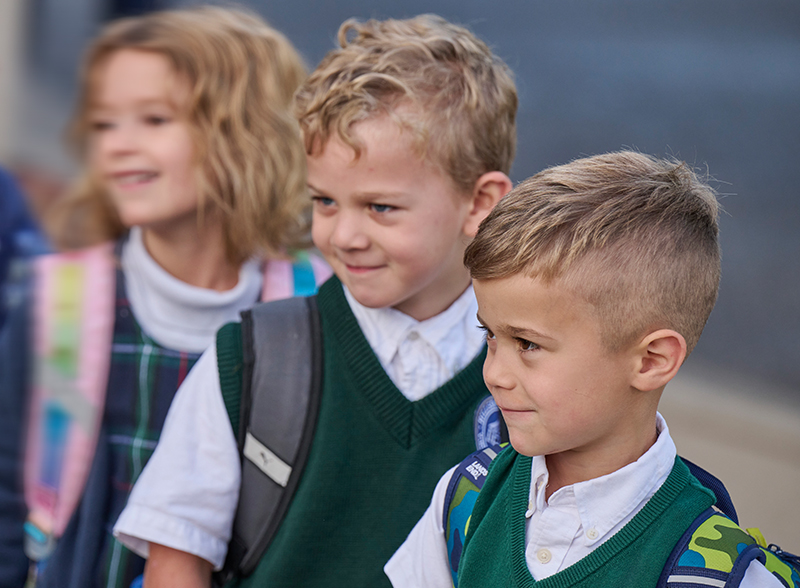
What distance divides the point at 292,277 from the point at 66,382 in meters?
0.56

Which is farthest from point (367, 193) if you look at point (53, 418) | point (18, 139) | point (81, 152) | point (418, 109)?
point (18, 139)

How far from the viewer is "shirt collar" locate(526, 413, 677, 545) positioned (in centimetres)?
102

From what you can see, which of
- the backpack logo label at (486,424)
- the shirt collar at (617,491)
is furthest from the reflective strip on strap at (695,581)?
the backpack logo label at (486,424)

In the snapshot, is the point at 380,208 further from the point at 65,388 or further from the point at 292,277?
the point at 65,388

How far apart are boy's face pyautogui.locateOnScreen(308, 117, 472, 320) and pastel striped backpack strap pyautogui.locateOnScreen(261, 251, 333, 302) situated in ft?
1.97

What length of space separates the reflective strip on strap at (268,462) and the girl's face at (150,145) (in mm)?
810

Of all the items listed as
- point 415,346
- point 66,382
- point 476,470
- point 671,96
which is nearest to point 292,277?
point 66,382

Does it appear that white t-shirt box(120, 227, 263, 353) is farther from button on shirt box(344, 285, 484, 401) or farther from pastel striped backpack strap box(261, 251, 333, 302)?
button on shirt box(344, 285, 484, 401)

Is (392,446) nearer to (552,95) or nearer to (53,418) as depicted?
(53,418)

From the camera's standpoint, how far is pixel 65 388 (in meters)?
1.87

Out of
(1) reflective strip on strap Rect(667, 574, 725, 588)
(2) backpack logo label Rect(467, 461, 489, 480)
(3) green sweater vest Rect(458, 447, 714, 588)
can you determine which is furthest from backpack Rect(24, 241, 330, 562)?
(1) reflective strip on strap Rect(667, 574, 725, 588)

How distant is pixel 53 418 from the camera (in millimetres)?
1887

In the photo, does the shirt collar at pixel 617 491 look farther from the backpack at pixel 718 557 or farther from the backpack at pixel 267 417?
the backpack at pixel 267 417

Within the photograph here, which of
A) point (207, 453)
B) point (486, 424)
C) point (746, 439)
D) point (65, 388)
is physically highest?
point (486, 424)
